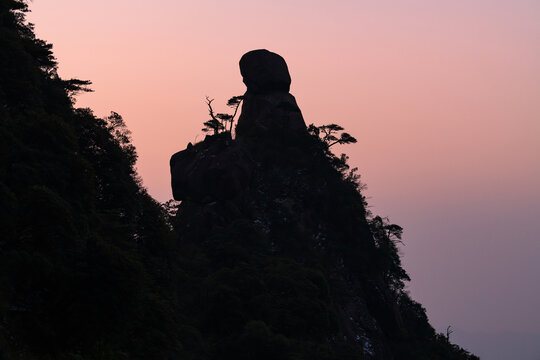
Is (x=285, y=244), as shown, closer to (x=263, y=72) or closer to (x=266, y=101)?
(x=266, y=101)

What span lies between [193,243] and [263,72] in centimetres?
2880

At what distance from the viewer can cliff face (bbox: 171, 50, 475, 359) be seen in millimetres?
49125

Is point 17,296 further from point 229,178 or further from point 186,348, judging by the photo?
point 229,178

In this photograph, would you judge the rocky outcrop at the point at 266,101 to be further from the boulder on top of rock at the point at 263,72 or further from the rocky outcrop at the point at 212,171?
the rocky outcrop at the point at 212,171

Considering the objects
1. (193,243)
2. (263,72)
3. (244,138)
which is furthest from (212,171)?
(263,72)

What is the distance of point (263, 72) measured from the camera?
8406 centimetres

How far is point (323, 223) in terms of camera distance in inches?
2963

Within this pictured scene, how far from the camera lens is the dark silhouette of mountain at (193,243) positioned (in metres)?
24.8

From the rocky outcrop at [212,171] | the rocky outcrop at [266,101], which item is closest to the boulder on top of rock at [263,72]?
the rocky outcrop at [266,101]

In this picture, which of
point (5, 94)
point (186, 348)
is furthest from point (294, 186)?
point (5, 94)

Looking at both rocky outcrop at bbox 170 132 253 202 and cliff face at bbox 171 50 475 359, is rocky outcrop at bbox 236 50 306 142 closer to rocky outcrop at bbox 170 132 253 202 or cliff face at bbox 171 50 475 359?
cliff face at bbox 171 50 475 359

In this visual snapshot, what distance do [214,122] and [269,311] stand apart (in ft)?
93.8

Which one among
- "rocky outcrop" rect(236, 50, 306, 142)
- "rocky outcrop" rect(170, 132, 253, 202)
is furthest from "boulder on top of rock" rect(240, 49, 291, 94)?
"rocky outcrop" rect(170, 132, 253, 202)

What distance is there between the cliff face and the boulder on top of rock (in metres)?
0.15
